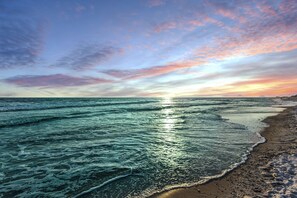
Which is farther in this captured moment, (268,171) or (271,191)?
(268,171)

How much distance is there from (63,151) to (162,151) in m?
5.20

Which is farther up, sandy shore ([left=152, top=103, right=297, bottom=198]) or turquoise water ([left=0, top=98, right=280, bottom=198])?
sandy shore ([left=152, top=103, right=297, bottom=198])

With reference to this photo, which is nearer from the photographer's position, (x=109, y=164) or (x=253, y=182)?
(x=253, y=182)

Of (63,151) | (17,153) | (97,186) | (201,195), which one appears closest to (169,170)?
(201,195)

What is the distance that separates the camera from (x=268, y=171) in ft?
22.2

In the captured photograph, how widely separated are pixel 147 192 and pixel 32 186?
3.75 meters

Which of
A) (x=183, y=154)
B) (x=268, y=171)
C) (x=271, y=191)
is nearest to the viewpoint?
(x=271, y=191)

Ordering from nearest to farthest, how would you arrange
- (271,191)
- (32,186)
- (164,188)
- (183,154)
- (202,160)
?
(271,191) < (164,188) < (32,186) < (202,160) < (183,154)

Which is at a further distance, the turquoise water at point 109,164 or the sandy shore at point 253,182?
the turquoise water at point 109,164

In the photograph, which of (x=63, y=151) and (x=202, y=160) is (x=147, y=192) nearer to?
(x=202, y=160)

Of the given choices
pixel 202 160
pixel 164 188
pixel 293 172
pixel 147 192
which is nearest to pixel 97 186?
pixel 147 192

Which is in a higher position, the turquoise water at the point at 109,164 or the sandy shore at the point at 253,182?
the sandy shore at the point at 253,182

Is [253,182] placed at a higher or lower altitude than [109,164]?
higher

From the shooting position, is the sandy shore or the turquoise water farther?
the turquoise water
